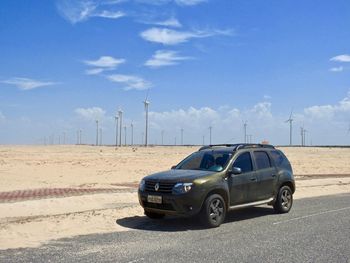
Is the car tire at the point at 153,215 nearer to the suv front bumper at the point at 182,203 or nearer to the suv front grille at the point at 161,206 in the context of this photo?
the suv front grille at the point at 161,206

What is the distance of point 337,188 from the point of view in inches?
852

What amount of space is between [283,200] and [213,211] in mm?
3164

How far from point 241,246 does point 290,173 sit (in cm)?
560

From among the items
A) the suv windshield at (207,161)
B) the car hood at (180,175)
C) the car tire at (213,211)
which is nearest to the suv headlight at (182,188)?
the car hood at (180,175)

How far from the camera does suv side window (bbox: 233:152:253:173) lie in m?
12.3

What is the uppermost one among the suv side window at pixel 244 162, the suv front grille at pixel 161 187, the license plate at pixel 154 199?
the suv side window at pixel 244 162

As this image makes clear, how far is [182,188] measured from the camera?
35.3 ft

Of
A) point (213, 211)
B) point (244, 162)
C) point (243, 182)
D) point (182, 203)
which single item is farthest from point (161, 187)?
point (244, 162)

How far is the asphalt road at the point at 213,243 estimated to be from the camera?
8023 millimetres

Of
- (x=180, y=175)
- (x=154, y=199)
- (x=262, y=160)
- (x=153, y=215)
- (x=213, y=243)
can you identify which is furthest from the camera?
(x=262, y=160)

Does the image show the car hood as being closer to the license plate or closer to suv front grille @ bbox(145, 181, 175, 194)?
suv front grille @ bbox(145, 181, 175, 194)

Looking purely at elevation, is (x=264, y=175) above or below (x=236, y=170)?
below

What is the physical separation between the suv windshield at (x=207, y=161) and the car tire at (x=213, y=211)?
80 cm

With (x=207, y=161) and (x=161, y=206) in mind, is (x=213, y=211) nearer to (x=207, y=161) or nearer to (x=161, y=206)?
(x=161, y=206)
